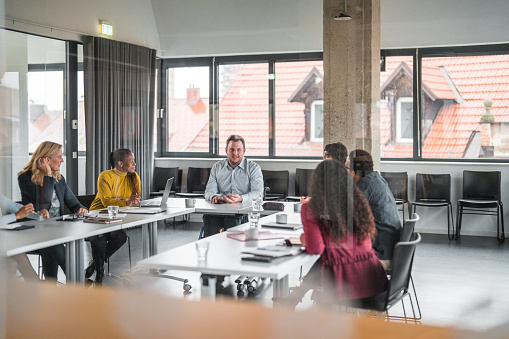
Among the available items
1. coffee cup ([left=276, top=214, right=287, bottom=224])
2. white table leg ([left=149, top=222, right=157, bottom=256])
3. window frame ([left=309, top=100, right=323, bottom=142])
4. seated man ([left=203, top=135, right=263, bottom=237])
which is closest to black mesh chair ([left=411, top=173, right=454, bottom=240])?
window frame ([left=309, top=100, right=323, bottom=142])

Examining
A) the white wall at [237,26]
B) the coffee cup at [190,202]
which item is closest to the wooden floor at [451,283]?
the coffee cup at [190,202]

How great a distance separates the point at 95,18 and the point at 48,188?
810 millimetres

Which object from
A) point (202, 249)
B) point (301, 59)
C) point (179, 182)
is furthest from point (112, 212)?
point (301, 59)

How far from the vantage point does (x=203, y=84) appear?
2.09 m

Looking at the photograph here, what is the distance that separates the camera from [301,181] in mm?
1798

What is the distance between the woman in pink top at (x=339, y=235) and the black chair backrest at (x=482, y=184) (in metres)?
0.41

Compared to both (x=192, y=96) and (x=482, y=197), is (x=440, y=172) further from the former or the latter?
(x=192, y=96)

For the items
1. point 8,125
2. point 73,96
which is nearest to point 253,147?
point 73,96

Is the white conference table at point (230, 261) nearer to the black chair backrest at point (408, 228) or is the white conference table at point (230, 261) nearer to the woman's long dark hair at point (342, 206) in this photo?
the woman's long dark hair at point (342, 206)

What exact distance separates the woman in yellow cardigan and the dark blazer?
15cm

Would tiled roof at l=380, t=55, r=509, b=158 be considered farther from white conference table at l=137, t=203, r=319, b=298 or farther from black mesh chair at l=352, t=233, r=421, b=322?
white conference table at l=137, t=203, r=319, b=298

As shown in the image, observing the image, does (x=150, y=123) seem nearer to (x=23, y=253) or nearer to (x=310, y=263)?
(x=23, y=253)

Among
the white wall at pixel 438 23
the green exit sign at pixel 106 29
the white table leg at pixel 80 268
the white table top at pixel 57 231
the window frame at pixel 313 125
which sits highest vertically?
the green exit sign at pixel 106 29

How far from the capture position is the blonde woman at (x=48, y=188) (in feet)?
6.91
